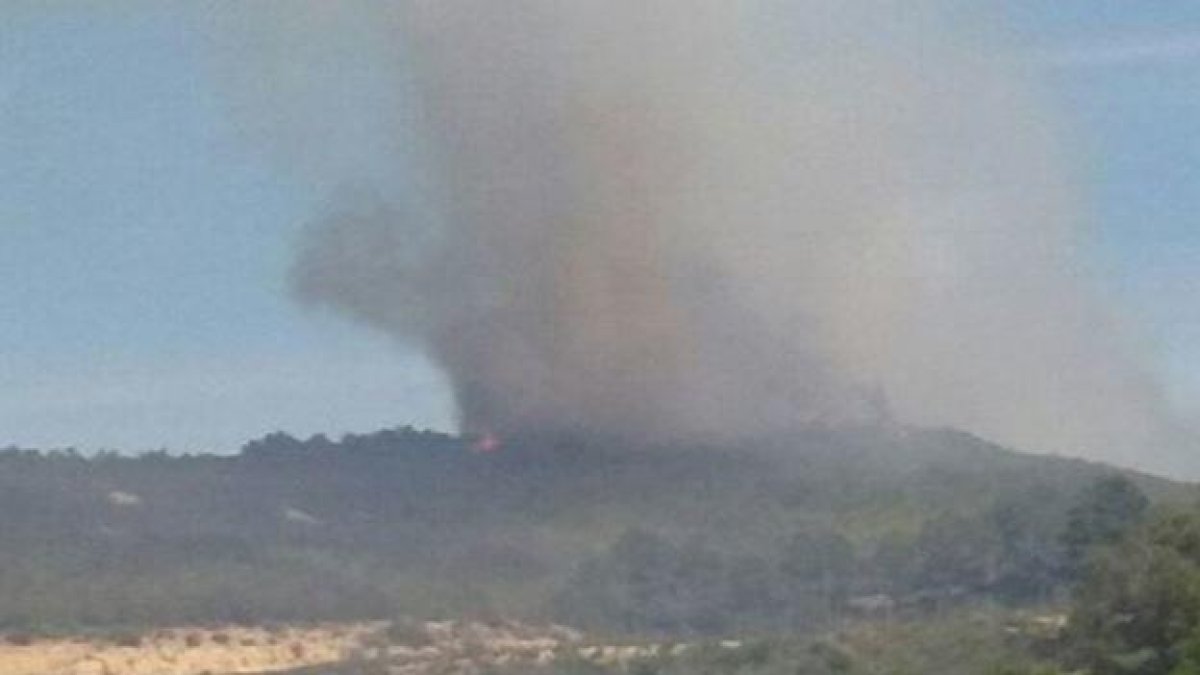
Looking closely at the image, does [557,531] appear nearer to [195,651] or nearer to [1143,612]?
[195,651]

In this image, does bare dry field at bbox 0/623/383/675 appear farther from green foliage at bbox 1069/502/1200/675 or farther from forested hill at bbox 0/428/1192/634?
green foliage at bbox 1069/502/1200/675

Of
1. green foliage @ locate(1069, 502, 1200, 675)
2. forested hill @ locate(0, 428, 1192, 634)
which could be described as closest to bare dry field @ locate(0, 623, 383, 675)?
forested hill @ locate(0, 428, 1192, 634)

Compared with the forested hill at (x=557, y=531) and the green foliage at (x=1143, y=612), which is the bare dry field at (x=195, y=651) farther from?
the green foliage at (x=1143, y=612)

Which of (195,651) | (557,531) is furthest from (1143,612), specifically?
(557,531)

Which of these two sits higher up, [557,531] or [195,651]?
[557,531]

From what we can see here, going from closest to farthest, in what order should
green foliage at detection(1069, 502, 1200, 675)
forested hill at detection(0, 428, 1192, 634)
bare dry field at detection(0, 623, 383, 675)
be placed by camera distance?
1. green foliage at detection(1069, 502, 1200, 675)
2. bare dry field at detection(0, 623, 383, 675)
3. forested hill at detection(0, 428, 1192, 634)

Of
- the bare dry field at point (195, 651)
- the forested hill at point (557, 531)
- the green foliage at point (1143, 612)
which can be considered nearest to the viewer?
the green foliage at point (1143, 612)

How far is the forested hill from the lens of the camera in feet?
342

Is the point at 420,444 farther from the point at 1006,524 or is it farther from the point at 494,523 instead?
the point at 1006,524

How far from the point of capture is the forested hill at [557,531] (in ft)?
342

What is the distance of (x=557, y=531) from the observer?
126 meters

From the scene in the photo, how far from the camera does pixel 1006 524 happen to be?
10994 cm

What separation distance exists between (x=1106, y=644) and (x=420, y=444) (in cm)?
8501

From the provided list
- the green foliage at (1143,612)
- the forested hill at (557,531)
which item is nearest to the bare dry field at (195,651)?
the forested hill at (557,531)
